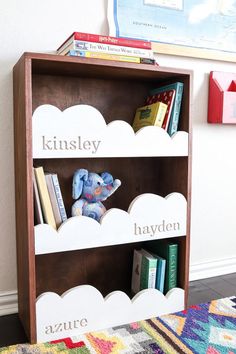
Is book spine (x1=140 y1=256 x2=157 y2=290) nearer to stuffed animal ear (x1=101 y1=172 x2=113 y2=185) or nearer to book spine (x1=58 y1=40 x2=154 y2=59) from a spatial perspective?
stuffed animal ear (x1=101 y1=172 x2=113 y2=185)

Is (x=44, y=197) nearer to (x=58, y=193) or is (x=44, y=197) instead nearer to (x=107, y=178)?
(x=58, y=193)

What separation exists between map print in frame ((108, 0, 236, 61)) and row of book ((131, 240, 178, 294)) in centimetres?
80

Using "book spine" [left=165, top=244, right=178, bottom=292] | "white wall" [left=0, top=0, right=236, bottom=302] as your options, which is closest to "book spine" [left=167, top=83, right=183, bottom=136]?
"white wall" [left=0, top=0, right=236, bottom=302]

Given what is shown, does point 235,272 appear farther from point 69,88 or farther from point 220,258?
point 69,88

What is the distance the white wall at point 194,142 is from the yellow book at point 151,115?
281mm

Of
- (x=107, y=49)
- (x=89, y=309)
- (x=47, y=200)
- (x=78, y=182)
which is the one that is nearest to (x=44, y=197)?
(x=47, y=200)

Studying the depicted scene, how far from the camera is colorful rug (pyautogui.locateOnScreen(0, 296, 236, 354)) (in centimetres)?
110

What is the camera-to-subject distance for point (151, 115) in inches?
51.2

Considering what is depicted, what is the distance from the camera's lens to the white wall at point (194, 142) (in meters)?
1.27

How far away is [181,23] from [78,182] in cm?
82

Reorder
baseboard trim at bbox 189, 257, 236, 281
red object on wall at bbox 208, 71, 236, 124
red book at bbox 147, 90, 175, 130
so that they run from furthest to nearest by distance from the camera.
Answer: baseboard trim at bbox 189, 257, 236, 281 < red object on wall at bbox 208, 71, 236, 124 < red book at bbox 147, 90, 175, 130

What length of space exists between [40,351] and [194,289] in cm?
74

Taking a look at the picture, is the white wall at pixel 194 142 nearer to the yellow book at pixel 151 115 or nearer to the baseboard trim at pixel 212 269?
the baseboard trim at pixel 212 269

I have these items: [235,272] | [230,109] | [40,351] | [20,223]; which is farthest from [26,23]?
[235,272]
